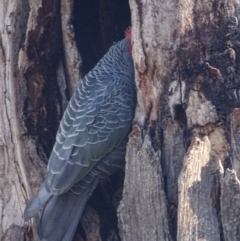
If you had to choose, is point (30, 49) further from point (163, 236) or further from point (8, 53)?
point (163, 236)

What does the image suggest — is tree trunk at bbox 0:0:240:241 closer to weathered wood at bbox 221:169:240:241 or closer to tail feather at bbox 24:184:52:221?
weathered wood at bbox 221:169:240:241

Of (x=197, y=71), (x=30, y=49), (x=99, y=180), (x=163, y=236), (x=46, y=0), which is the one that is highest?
(x=46, y=0)

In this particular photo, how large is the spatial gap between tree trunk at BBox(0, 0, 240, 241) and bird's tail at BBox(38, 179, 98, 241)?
0.75ft

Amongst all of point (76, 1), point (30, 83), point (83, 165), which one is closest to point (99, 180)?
point (83, 165)

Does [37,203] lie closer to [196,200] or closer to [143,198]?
[143,198]

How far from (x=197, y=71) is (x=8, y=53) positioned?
150 cm

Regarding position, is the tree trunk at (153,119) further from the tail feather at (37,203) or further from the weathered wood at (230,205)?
the tail feather at (37,203)

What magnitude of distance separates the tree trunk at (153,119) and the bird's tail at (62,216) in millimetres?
228

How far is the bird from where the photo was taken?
352 cm

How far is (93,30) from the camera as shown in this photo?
174 inches

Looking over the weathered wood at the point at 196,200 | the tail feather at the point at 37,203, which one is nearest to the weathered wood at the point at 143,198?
the weathered wood at the point at 196,200

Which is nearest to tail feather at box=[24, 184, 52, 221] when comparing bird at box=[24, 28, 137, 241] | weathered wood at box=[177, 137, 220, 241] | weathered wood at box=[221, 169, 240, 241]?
bird at box=[24, 28, 137, 241]

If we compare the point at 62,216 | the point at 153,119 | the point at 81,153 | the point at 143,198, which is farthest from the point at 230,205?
the point at 62,216

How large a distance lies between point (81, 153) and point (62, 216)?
1.40ft
